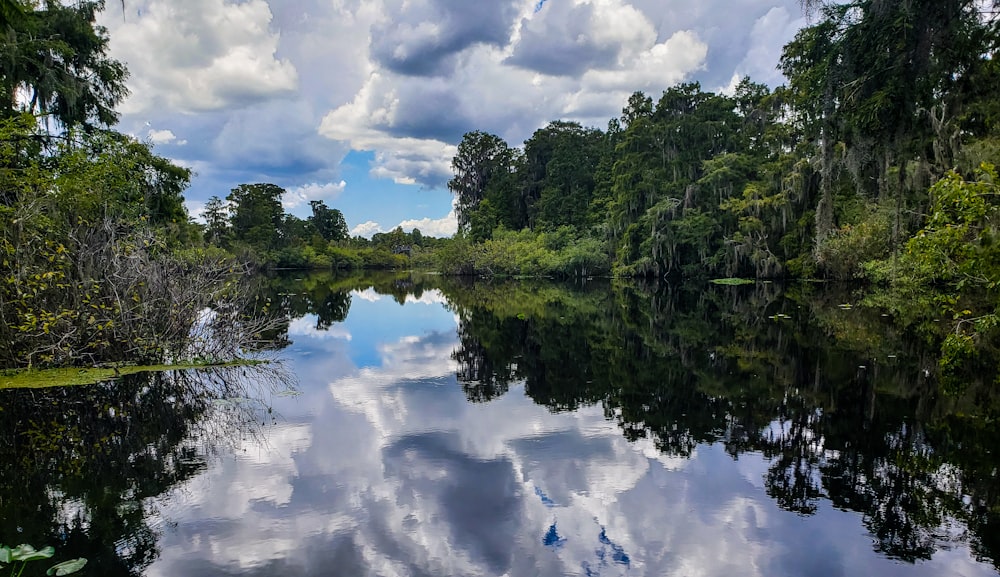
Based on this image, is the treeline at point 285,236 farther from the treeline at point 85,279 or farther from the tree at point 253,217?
the treeline at point 85,279

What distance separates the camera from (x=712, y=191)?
1390 inches

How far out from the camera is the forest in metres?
8.07

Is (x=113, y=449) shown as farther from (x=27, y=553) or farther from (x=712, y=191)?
(x=712, y=191)

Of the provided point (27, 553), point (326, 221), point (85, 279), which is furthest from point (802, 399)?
point (326, 221)

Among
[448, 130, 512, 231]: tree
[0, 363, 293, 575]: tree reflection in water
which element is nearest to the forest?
[0, 363, 293, 575]: tree reflection in water

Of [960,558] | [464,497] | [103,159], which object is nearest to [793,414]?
[960,558]

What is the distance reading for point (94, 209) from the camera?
33.0 feet

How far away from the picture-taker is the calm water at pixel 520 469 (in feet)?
12.5

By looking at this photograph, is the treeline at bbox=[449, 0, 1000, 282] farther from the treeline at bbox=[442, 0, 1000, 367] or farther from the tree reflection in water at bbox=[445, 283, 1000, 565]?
the tree reflection in water at bbox=[445, 283, 1000, 565]

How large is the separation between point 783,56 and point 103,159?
93.7 feet

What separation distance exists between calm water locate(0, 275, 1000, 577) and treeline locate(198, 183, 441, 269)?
52697 millimetres

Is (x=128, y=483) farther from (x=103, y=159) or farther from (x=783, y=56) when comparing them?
(x=783, y=56)

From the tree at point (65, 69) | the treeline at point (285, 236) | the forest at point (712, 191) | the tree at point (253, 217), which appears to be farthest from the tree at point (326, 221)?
the tree at point (65, 69)

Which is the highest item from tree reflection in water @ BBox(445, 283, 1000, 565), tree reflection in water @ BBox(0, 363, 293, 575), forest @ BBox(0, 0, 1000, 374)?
forest @ BBox(0, 0, 1000, 374)
